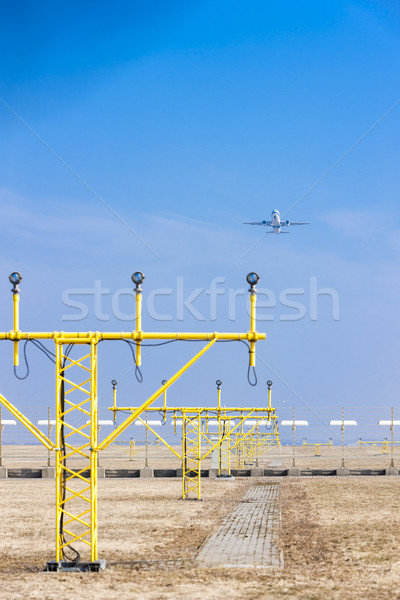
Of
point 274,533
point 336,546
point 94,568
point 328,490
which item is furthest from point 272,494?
point 94,568

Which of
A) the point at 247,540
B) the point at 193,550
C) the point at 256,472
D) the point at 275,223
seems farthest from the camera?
the point at 275,223

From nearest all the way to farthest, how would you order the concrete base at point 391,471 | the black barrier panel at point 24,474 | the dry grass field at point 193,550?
the dry grass field at point 193,550
the black barrier panel at point 24,474
the concrete base at point 391,471

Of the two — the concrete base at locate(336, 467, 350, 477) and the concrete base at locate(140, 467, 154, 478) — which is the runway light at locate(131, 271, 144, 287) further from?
the concrete base at locate(336, 467, 350, 477)

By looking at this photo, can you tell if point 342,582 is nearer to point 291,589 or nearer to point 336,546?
point 291,589

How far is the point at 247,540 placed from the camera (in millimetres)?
19016

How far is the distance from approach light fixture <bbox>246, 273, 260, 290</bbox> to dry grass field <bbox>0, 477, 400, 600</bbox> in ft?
18.3

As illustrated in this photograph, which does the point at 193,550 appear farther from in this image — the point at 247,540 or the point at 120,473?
the point at 120,473

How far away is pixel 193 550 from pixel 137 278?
22.3ft

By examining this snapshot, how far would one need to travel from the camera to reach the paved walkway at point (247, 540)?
1612 centimetres

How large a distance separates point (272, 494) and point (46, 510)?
1095 cm

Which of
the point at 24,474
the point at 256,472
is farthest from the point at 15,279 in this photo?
the point at 24,474

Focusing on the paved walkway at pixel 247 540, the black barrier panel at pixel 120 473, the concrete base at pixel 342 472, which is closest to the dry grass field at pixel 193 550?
the paved walkway at pixel 247 540

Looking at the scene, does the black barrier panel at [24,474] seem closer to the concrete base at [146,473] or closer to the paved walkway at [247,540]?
the concrete base at [146,473]

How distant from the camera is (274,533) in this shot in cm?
2041
